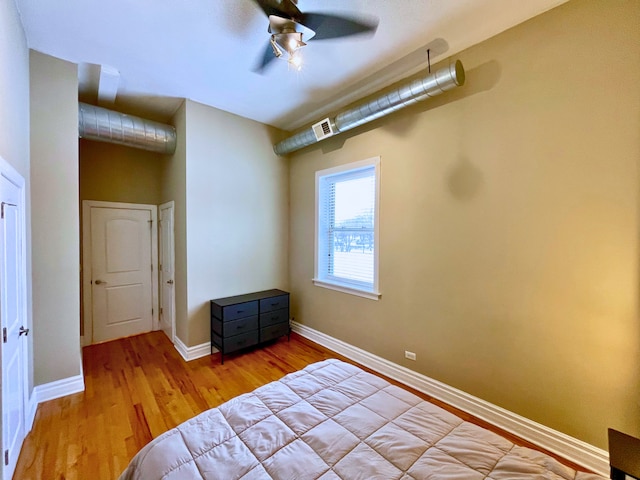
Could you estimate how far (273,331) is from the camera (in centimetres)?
373

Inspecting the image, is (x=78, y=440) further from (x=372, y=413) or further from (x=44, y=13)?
(x=44, y=13)

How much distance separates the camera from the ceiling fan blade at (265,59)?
2.14 metres

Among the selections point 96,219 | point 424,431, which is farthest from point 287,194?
point 424,431

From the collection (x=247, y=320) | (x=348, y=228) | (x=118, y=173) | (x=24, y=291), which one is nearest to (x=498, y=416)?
(x=348, y=228)

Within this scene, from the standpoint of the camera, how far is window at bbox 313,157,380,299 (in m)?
3.22

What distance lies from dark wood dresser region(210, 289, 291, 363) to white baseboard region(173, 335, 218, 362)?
87 mm

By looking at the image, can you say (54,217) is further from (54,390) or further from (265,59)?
(265,59)

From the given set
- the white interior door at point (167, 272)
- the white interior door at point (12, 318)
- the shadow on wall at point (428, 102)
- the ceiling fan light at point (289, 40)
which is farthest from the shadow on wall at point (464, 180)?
the white interior door at point (167, 272)

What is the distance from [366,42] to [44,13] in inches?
97.0

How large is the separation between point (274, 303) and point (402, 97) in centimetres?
288

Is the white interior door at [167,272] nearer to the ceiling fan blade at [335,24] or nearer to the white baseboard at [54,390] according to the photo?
the white baseboard at [54,390]

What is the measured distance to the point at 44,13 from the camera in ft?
6.66

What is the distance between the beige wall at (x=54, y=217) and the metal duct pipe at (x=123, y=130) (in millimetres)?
403

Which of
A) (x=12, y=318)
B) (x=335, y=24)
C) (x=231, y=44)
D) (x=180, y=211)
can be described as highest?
(x=231, y=44)
